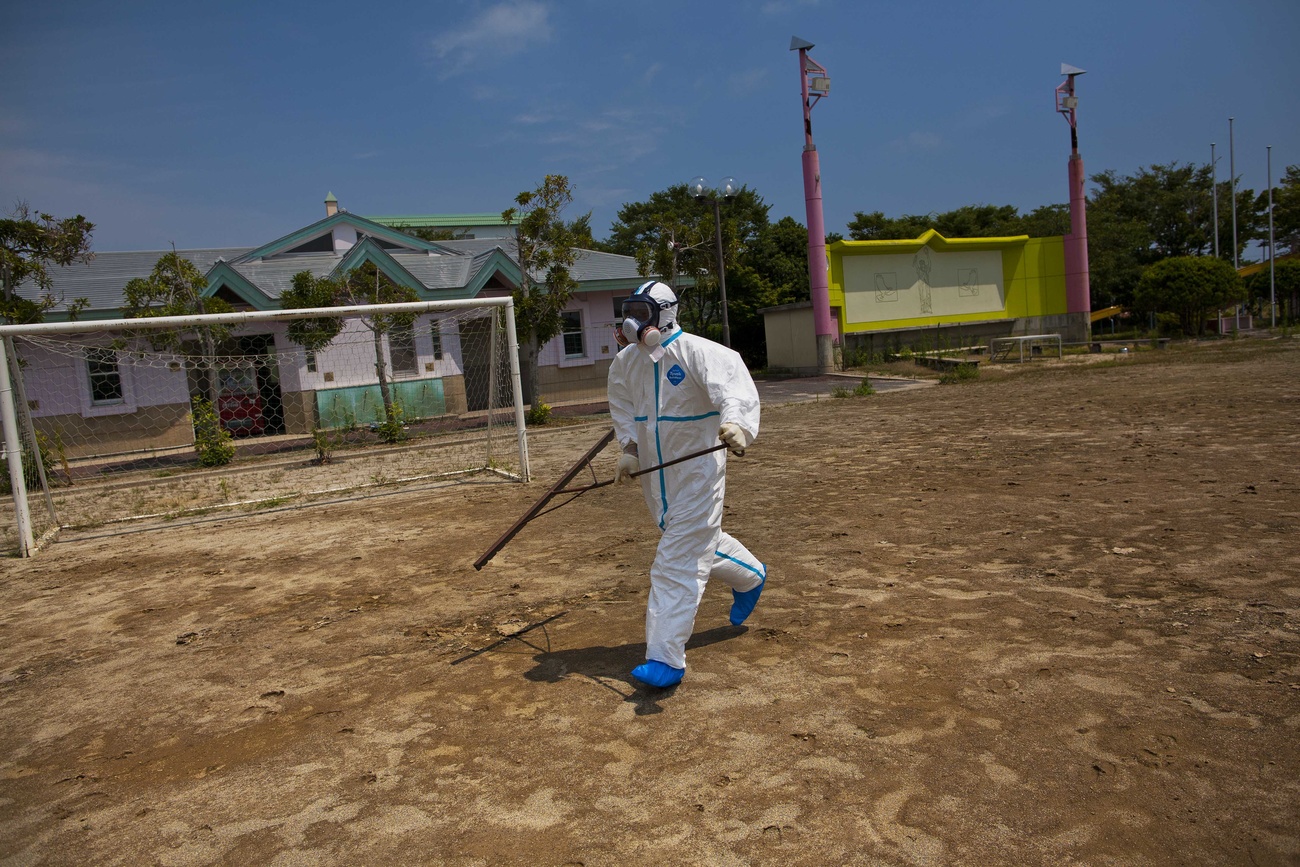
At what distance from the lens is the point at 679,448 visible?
12.8 feet

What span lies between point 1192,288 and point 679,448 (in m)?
27.5

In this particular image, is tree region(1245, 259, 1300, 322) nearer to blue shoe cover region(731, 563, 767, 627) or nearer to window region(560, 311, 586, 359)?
window region(560, 311, 586, 359)

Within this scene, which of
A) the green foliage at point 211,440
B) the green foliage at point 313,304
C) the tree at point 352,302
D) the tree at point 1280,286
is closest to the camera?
the green foliage at point 211,440

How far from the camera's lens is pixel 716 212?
1658 centimetres

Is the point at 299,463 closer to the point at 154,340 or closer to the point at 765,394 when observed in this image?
the point at 154,340

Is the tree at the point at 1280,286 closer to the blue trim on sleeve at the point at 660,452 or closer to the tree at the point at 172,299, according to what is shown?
the tree at the point at 172,299

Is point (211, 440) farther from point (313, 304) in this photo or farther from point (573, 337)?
point (573, 337)

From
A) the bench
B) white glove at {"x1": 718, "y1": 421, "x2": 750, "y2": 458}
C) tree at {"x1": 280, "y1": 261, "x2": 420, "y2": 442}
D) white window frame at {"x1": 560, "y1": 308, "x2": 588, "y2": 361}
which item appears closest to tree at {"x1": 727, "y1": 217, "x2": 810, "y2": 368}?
the bench

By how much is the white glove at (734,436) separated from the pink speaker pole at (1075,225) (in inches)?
1078

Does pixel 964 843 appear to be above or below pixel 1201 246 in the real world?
below

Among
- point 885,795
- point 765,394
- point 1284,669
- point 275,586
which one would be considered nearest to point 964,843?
point 885,795

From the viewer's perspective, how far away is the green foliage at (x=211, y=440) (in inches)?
524

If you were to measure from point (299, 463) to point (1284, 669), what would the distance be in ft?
41.0

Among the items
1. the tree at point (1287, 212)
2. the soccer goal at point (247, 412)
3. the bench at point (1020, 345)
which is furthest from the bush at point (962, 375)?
the tree at point (1287, 212)
